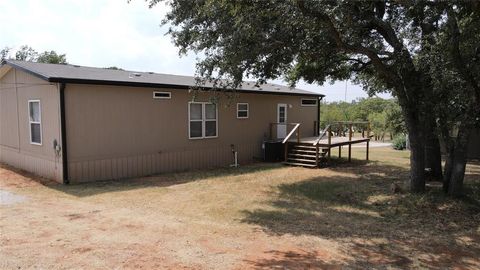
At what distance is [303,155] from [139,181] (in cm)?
642

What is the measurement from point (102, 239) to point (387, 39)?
24.9 feet

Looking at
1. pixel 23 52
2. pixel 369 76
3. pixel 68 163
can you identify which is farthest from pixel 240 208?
pixel 23 52

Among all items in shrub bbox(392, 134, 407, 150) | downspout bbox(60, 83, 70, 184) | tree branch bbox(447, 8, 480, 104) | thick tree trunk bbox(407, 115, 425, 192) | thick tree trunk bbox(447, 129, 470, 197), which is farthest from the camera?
shrub bbox(392, 134, 407, 150)

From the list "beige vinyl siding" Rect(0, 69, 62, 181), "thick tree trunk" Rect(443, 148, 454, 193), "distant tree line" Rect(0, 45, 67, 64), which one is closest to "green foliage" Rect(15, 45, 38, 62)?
"distant tree line" Rect(0, 45, 67, 64)

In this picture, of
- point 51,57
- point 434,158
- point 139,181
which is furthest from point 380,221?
point 51,57

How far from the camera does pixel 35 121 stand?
1148 centimetres

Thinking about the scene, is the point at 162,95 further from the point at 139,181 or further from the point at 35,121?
the point at 35,121

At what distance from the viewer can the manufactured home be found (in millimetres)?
10406

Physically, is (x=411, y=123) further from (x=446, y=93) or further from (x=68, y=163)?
(x=68, y=163)

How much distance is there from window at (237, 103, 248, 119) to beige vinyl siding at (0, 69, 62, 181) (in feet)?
22.5

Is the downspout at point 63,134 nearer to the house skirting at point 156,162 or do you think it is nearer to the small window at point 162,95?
the house skirting at point 156,162

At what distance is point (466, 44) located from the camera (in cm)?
723

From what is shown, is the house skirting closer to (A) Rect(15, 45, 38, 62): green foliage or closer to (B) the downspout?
(B) the downspout

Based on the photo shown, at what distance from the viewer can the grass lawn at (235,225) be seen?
4.87m
